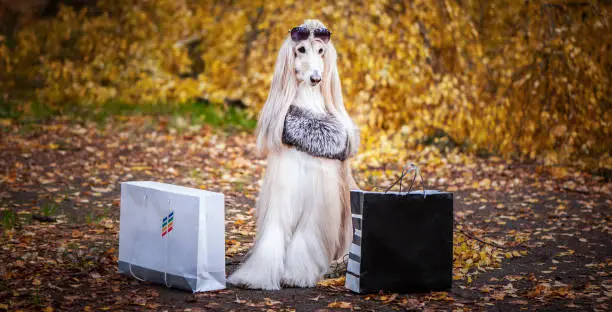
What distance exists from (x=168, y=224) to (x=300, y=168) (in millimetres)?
768

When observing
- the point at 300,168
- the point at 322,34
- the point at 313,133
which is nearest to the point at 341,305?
the point at 300,168

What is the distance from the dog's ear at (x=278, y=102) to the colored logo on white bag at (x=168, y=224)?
2.04 ft

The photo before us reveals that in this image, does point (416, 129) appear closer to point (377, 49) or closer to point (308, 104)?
point (377, 49)

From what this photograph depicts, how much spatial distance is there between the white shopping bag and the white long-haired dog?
0.91ft

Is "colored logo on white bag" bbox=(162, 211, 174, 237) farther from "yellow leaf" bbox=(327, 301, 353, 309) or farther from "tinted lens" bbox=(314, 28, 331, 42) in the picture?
"tinted lens" bbox=(314, 28, 331, 42)

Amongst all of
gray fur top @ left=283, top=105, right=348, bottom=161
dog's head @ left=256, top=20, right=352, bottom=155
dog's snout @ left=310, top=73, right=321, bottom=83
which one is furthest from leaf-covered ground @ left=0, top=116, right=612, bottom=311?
dog's snout @ left=310, top=73, right=321, bottom=83

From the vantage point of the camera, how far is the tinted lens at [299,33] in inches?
165

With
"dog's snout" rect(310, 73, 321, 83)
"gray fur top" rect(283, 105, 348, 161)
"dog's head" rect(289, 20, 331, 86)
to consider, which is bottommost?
"gray fur top" rect(283, 105, 348, 161)

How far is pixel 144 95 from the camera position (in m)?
12.0

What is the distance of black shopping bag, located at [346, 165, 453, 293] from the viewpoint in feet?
12.9

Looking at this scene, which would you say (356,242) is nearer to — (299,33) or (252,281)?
(252,281)

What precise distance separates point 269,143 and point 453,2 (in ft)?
17.3

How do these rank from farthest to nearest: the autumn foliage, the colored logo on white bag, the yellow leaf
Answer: the autumn foliage, the colored logo on white bag, the yellow leaf

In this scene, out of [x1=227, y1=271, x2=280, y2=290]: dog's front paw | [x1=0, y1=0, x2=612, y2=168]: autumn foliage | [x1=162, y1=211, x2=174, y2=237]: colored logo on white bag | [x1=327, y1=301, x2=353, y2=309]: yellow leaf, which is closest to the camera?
[x1=327, y1=301, x2=353, y2=309]: yellow leaf
